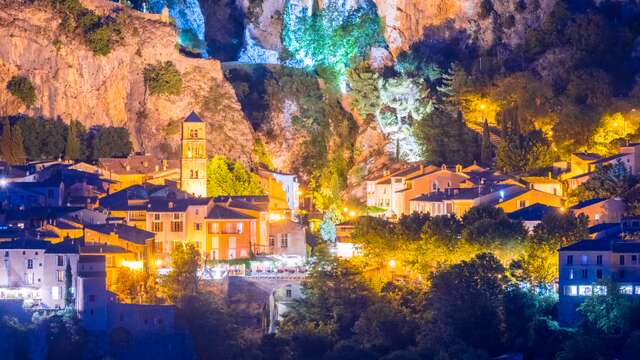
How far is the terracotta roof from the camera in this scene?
92.1 m

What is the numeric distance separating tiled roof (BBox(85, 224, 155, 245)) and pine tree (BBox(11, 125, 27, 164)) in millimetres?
11104

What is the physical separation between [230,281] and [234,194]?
11.9m

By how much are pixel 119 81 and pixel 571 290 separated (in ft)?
95.1

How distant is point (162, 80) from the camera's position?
3829 inches

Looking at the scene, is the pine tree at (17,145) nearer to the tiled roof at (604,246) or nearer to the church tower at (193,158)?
the church tower at (193,158)

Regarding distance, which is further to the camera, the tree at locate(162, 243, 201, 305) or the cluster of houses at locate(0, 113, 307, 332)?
the tree at locate(162, 243, 201, 305)

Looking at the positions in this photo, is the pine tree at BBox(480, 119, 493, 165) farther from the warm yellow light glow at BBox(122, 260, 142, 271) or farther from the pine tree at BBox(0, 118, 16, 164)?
the warm yellow light glow at BBox(122, 260, 142, 271)

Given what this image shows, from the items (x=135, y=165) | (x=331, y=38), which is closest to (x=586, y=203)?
(x=135, y=165)

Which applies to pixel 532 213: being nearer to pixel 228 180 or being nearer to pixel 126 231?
pixel 228 180

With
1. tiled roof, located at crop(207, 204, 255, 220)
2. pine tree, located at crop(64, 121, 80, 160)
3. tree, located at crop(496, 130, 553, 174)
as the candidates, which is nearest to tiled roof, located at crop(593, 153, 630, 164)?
tree, located at crop(496, 130, 553, 174)

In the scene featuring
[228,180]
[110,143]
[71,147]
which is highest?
[110,143]

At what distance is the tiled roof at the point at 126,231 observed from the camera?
80.6 meters

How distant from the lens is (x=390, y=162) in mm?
99875

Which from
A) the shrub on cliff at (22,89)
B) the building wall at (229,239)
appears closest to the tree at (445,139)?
the building wall at (229,239)
